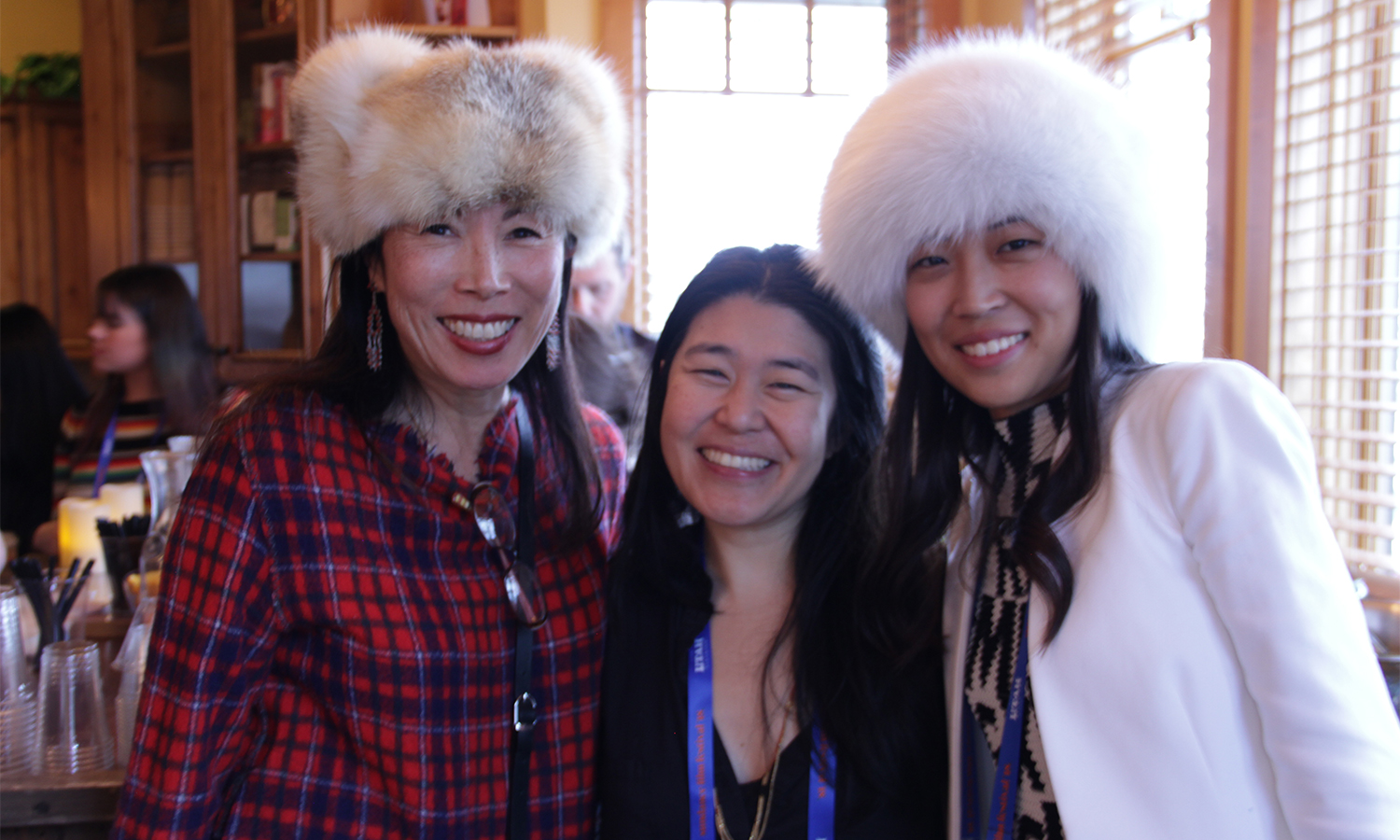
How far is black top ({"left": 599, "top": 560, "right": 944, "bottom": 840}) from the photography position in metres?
1.35

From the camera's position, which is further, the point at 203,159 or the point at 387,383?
the point at 203,159

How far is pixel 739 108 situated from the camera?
13.8 ft

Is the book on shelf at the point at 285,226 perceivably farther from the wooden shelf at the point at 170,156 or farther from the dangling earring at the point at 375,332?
the dangling earring at the point at 375,332

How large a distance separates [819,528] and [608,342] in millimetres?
1588

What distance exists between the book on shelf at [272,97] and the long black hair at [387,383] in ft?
10.2

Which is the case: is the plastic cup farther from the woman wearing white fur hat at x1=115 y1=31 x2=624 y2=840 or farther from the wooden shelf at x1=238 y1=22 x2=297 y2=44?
the wooden shelf at x1=238 y1=22 x2=297 y2=44

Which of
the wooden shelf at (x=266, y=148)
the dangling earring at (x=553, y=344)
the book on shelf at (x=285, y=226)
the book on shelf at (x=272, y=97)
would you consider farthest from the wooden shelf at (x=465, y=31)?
the dangling earring at (x=553, y=344)

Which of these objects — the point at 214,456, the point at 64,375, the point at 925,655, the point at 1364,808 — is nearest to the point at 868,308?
the point at 925,655

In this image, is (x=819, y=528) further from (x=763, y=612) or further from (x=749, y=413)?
(x=749, y=413)

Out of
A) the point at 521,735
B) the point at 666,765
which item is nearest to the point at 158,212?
the point at 521,735

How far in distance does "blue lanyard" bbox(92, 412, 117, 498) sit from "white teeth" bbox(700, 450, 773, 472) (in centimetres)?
273

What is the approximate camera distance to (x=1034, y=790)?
1.27 metres

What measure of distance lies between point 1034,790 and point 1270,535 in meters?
0.45

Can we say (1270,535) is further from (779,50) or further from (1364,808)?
(779,50)
